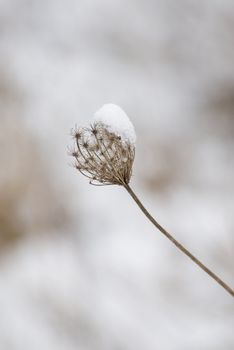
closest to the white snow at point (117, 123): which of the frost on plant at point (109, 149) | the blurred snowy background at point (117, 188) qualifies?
the frost on plant at point (109, 149)

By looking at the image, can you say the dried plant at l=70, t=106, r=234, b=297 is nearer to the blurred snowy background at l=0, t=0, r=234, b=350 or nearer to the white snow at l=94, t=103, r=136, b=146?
the white snow at l=94, t=103, r=136, b=146

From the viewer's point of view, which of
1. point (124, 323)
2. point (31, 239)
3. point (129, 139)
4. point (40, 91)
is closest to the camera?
point (129, 139)

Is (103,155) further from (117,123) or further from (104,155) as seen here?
(117,123)

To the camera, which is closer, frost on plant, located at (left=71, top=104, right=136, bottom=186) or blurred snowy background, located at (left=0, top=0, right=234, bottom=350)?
frost on plant, located at (left=71, top=104, right=136, bottom=186)

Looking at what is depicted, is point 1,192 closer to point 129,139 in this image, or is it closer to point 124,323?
point 124,323

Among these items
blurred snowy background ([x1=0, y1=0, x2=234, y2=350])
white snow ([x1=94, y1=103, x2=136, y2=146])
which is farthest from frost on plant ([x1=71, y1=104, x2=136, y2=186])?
blurred snowy background ([x1=0, y1=0, x2=234, y2=350])

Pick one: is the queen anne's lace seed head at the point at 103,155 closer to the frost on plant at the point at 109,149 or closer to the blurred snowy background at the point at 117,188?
the frost on plant at the point at 109,149

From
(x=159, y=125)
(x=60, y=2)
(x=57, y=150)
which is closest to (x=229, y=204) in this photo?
(x=159, y=125)

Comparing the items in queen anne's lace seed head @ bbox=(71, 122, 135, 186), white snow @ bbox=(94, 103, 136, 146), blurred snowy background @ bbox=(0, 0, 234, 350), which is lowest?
queen anne's lace seed head @ bbox=(71, 122, 135, 186)
